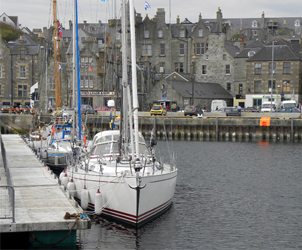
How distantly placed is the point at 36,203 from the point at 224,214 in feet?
28.3

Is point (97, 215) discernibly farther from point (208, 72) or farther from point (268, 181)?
point (208, 72)

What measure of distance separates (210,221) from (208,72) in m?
73.6

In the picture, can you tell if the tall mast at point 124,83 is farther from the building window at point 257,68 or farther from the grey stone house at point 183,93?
the building window at point 257,68

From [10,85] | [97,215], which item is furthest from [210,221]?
[10,85]

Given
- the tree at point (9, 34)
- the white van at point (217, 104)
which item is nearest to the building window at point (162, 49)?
the white van at point (217, 104)

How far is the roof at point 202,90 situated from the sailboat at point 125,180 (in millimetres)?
56738

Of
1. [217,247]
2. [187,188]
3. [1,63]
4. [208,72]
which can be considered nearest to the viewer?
[217,247]

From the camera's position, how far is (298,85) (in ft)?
266

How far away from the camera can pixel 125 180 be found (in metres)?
18.3

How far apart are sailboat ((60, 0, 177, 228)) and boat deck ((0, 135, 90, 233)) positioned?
1.06 metres

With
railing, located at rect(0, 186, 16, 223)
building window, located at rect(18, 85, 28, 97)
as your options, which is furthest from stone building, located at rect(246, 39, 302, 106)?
railing, located at rect(0, 186, 16, 223)

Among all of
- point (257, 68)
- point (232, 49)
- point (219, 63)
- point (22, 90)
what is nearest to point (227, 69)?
point (219, 63)

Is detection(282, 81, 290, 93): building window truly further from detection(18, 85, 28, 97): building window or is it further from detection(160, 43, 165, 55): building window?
detection(18, 85, 28, 97): building window

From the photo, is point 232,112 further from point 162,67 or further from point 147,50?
point 147,50
